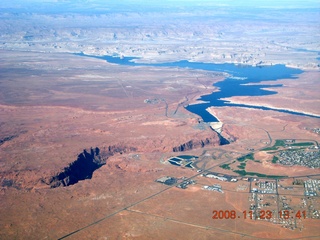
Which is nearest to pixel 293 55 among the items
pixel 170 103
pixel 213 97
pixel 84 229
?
pixel 213 97

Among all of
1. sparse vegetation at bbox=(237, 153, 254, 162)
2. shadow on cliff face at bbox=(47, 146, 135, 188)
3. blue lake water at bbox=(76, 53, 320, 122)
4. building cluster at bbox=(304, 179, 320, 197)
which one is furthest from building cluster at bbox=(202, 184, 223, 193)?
blue lake water at bbox=(76, 53, 320, 122)

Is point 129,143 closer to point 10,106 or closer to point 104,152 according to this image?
point 104,152

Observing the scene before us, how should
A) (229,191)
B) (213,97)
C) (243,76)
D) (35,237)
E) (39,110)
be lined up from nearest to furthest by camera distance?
(35,237)
(229,191)
(39,110)
(213,97)
(243,76)

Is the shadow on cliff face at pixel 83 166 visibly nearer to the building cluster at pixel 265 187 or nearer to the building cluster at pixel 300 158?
the building cluster at pixel 265 187

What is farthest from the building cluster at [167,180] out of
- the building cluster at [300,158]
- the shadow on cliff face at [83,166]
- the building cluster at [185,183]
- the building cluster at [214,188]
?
the building cluster at [300,158]

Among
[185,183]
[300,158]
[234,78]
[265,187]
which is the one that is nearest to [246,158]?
[300,158]

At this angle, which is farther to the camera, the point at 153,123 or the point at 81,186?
the point at 153,123

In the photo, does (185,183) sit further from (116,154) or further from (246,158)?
(116,154)
